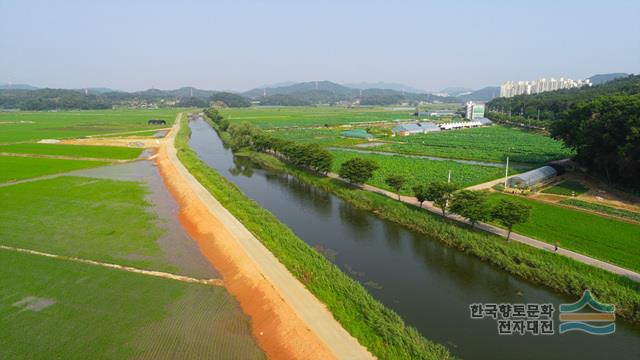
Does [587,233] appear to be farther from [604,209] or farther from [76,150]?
[76,150]

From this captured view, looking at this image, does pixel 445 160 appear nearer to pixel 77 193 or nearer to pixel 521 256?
A: pixel 521 256

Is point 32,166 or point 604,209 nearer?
point 604,209

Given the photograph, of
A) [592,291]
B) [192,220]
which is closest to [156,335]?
[192,220]

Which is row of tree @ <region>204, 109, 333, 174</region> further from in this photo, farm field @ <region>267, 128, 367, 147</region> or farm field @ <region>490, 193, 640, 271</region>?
farm field @ <region>490, 193, 640, 271</region>

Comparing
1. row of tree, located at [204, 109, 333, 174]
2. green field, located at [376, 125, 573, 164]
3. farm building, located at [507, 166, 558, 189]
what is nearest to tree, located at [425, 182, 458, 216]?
farm building, located at [507, 166, 558, 189]

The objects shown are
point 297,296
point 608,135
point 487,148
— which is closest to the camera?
point 297,296

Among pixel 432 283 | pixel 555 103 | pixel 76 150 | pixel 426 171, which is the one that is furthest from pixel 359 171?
pixel 555 103
